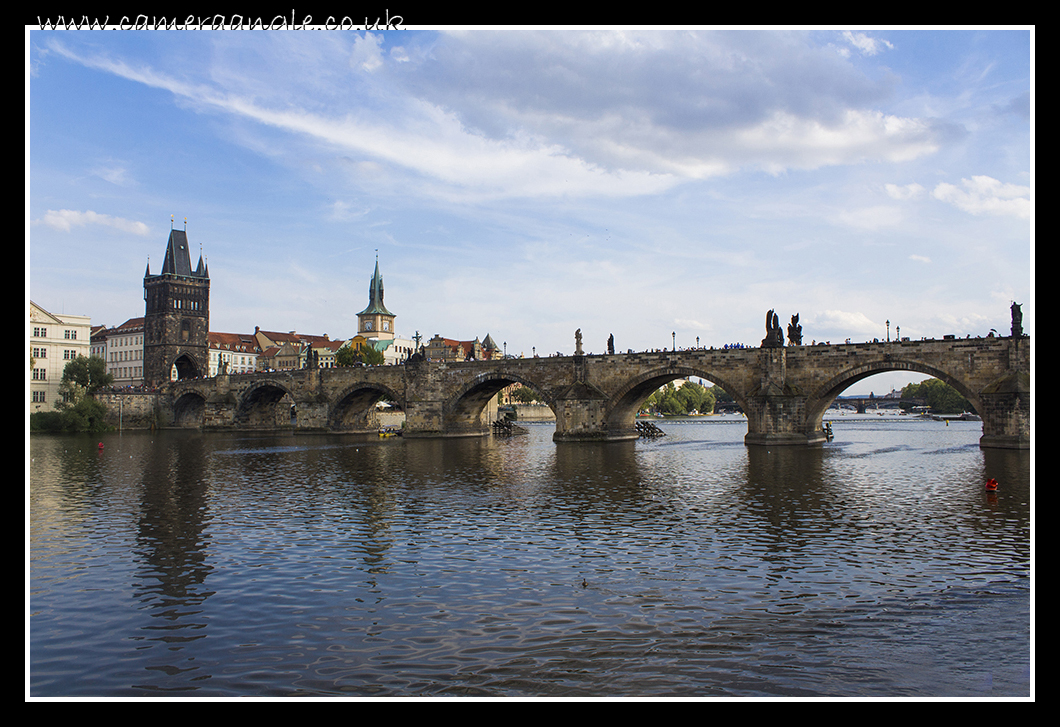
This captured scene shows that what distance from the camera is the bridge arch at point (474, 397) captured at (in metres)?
60.3

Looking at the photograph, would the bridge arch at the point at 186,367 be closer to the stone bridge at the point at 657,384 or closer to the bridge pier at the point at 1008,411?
the stone bridge at the point at 657,384

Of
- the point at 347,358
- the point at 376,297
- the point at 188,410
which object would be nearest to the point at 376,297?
the point at 376,297

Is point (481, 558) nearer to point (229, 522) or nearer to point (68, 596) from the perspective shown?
point (68, 596)

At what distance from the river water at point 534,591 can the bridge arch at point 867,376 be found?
49.5ft

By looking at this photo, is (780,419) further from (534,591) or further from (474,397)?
(534,591)

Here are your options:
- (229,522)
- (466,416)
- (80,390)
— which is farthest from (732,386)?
(80,390)

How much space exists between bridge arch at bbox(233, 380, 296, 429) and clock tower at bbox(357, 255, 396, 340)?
216 feet

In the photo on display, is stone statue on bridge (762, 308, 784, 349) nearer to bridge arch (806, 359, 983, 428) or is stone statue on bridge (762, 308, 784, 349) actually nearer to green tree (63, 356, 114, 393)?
bridge arch (806, 359, 983, 428)

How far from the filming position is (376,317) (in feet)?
522

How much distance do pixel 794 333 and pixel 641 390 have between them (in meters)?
12.6

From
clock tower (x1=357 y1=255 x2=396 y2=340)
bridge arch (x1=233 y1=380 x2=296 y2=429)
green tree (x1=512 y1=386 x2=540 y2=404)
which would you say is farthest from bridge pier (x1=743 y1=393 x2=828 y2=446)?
clock tower (x1=357 y1=255 x2=396 y2=340)

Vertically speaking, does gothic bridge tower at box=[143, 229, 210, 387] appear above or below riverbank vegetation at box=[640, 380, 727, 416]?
above

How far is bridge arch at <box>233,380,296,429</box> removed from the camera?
273 feet

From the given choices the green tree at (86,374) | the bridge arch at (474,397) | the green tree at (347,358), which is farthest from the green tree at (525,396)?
the green tree at (86,374)
